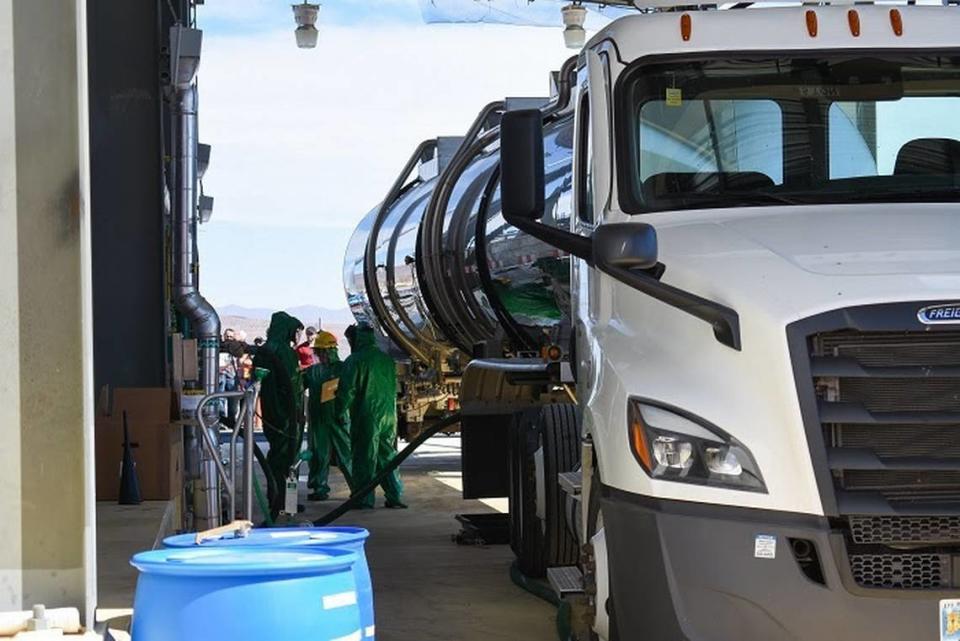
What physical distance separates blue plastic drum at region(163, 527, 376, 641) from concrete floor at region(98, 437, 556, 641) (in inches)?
114

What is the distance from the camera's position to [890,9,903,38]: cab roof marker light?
6.81 meters

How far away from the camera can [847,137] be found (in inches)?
259

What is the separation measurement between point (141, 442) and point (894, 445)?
7156 mm

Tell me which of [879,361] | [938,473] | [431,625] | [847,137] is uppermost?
[847,137]

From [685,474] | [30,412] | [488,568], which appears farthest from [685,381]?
[488,568]

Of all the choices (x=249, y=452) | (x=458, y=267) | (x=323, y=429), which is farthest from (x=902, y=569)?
(x=323, y=429)

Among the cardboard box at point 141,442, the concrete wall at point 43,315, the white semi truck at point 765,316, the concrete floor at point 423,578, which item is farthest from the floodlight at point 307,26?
the concrete wall at point 43,315

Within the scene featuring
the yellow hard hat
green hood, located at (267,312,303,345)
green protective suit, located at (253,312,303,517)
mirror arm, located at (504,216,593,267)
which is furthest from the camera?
the yellow hard hat

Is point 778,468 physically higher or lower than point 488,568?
higher

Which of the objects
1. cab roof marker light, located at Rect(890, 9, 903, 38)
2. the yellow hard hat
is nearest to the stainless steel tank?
the yellow hard hat

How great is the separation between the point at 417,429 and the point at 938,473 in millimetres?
15783

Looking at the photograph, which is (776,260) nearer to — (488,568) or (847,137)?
→ (847,137)

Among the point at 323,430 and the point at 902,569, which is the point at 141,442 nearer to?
the point at 323,430

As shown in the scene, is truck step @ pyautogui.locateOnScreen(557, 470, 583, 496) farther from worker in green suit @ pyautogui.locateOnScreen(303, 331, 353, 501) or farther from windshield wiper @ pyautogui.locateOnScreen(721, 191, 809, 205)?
worker in green suit @ pyautogui.locateOnScreen(303, 331, 353, 501)
